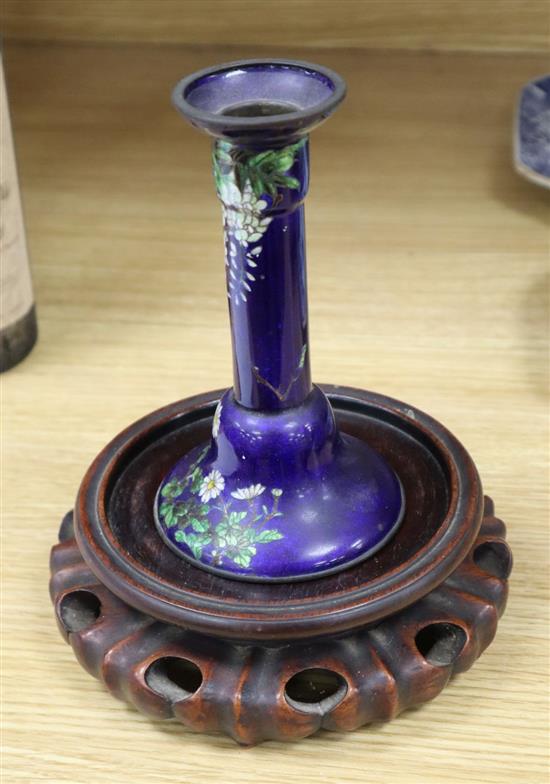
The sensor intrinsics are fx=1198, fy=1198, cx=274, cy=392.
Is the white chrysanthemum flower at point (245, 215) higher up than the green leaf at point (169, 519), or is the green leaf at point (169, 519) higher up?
the white chrysanthemum flower at point (245, 215)

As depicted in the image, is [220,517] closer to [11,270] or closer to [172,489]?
Result: [172,489]

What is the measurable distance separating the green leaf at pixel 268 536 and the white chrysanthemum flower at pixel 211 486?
36 millimetres

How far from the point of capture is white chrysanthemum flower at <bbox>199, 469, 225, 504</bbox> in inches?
24.0

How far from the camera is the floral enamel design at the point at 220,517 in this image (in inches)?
23.1

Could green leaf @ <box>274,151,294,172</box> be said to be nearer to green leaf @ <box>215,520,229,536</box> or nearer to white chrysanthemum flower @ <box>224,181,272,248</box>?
white chrysanthemum flower @ <box>224,181,272,248</box>

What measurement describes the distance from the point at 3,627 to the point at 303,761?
0.20 meters

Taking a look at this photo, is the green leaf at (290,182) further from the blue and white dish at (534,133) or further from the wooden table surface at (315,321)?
the blue and white dish at (534,133)

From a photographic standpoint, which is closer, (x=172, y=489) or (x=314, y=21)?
(x=172, y=489)

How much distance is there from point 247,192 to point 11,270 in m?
0.42

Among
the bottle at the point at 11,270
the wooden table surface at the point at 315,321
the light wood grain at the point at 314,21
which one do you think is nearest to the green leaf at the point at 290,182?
the wooden table surface at the point at 315,321

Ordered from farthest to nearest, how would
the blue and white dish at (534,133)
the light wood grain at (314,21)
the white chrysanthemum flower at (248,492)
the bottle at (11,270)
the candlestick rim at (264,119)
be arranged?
the light wood grain at (314,21)
the blue and white dish at (534,133)
the bottle at (11,270)
the white chrysanthemum flower at (248,492)
the candlestick rim at (264,119)

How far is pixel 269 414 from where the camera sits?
1.96ft

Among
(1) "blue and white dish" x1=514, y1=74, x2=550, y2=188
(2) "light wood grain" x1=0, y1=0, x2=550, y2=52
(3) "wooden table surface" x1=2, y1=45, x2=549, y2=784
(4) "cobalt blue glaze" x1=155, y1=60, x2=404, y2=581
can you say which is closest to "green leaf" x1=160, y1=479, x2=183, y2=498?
(4) "cobalt blue glaze" x1=155, y1=60, x2=404, y2=581

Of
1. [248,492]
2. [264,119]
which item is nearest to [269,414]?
[248,492]
